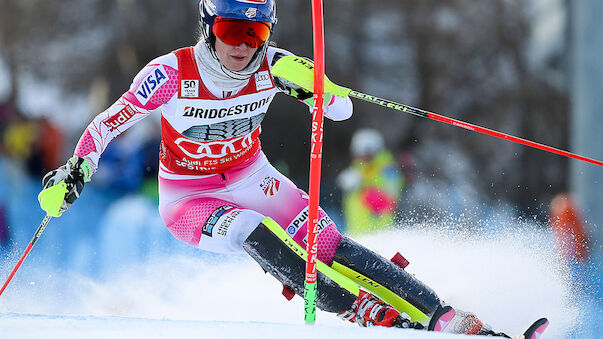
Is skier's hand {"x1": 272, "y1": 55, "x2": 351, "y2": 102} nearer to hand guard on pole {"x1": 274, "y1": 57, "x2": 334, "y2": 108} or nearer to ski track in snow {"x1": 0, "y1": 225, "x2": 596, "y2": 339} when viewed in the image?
hand guard on pole {"x1": 274, "y1": 57, "x2": 334, "y2": 108}

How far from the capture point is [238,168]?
3.13 meters

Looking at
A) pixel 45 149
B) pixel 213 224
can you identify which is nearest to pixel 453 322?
pixel 213 224

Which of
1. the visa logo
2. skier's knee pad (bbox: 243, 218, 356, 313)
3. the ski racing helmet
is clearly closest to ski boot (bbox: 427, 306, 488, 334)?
skier's knee pad (bbox: 243, 218, 356, 313)

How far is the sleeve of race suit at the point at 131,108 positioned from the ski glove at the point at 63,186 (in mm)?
69

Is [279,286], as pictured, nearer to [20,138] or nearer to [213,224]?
[213,224]

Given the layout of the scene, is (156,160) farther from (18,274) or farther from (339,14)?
(339,14)

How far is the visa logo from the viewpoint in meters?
2.77

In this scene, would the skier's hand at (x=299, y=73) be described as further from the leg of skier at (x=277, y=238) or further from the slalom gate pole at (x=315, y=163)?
the leg of skier at (x=277, y=238)

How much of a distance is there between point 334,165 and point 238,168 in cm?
477

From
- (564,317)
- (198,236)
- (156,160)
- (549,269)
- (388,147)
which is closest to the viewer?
(198,236)

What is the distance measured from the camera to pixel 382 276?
2736 millimetres

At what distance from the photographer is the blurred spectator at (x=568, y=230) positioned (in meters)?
5.53

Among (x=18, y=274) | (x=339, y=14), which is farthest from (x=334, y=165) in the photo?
(x=18, y=274)

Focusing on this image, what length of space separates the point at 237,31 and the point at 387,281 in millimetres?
1129
